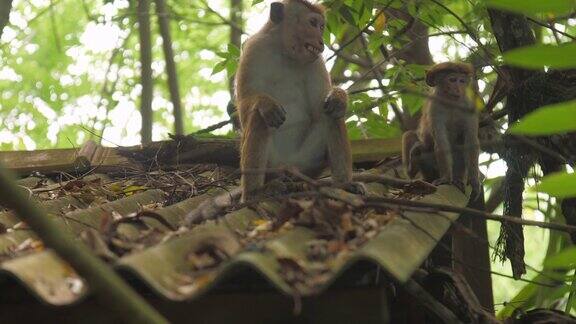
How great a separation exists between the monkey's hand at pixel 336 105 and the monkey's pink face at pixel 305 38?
31.4 inches

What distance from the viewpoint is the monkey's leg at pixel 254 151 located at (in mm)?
5785

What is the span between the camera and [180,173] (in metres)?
7.02

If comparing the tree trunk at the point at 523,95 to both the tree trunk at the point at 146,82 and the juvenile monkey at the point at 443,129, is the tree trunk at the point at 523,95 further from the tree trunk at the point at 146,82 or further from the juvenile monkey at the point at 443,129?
the tree trunk at the point at 146,82

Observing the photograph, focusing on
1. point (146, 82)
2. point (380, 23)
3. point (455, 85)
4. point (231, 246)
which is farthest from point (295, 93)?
point (146, 82)

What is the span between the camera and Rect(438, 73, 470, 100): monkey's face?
25.5 feet

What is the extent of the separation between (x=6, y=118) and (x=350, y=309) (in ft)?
52.5

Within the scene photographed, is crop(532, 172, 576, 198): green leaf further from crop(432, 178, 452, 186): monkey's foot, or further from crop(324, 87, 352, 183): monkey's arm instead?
crop(432, 178, 452, 186): monkey's foot

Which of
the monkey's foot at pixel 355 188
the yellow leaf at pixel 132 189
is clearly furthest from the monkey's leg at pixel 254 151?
the yellow leaf at pixel 132 189

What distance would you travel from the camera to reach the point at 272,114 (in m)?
5.93

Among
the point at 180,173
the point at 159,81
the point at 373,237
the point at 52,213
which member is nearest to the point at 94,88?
the point at 159,81

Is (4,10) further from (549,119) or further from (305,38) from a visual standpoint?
(305,38)

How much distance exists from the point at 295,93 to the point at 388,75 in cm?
189

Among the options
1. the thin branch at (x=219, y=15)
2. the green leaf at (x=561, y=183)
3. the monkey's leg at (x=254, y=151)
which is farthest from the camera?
the thin branch at (x=219, y=15)

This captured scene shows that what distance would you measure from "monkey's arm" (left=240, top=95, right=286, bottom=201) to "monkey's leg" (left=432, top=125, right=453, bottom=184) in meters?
1.39
